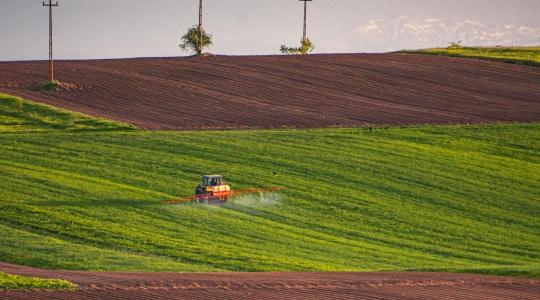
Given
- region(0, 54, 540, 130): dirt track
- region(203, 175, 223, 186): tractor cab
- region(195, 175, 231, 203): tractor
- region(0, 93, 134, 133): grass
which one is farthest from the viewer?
region(0, 54, 540, 130): dirt track

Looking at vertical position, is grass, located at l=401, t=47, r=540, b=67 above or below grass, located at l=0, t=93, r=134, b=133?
above

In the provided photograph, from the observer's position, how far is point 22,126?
64.4 m

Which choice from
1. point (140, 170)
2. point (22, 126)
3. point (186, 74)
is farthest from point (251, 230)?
point (186, 74)

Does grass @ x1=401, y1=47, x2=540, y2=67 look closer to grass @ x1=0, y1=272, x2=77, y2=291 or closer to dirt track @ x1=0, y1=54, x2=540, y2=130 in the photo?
dirt track @ x1=0, y1=54, x2=540, y2=130

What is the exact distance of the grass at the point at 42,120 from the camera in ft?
209

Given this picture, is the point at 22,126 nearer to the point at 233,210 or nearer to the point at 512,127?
the point at 233,210

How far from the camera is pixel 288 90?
3103 inches

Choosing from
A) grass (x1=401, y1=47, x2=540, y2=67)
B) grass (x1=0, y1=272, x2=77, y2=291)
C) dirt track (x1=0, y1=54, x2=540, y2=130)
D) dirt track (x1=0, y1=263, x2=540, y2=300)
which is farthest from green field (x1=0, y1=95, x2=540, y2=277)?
grass (x1=401, y1=47, x2=540, y2=67)

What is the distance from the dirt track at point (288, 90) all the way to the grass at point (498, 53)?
2.49 m

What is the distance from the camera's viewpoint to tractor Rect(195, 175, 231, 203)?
158 ft

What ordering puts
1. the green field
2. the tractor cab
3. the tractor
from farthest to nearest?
the tractor cab → the tractor → the green field

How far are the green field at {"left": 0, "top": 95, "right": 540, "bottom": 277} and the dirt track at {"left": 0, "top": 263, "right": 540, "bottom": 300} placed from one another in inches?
100

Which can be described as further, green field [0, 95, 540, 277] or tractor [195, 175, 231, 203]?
tractor [195, 175, 231, 203]

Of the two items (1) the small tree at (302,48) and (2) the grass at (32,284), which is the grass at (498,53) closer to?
(1) the small tree at (302,48)
